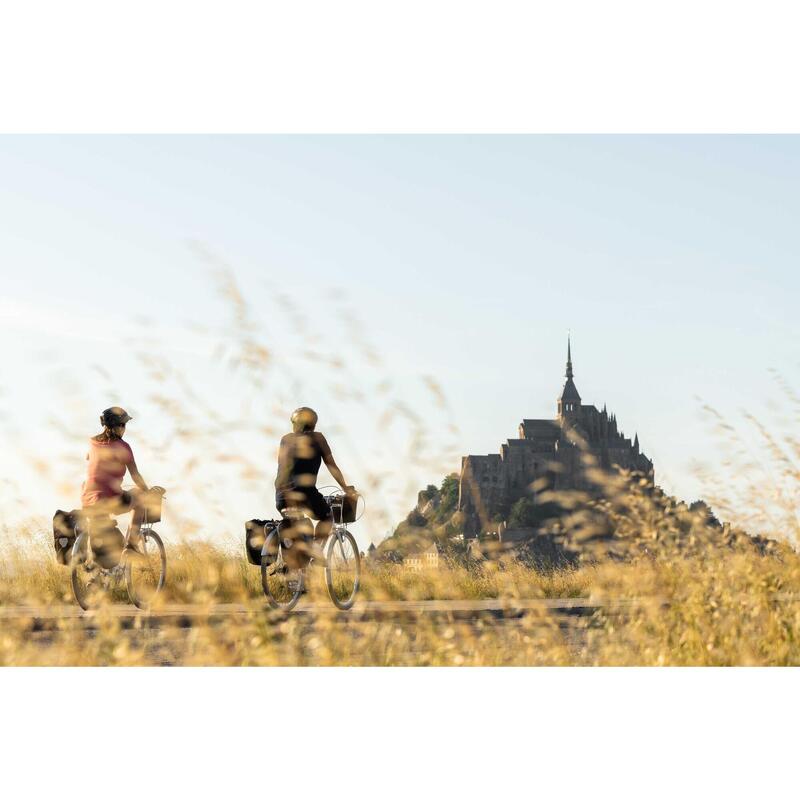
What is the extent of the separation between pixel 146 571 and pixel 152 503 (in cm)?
95

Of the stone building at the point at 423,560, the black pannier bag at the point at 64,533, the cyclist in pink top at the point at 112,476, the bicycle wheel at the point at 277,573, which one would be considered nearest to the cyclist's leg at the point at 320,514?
the bicycle wheel at the point at 277,573

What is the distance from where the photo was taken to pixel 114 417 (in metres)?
8.16

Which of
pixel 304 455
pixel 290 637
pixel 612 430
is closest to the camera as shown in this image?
pixel 290 637

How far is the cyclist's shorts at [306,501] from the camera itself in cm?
775

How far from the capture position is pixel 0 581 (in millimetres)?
9109

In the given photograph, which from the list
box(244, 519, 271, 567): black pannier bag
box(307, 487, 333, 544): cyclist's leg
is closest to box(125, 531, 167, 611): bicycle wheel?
box(244, 519, 271, 567): black pannier bag

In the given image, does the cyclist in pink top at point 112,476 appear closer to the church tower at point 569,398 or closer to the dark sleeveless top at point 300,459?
the dark sleeveless top at point 300,459

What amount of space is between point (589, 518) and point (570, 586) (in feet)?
12.6

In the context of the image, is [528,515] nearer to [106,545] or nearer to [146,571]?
[146,571]

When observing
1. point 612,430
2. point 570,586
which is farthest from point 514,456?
point 570,586

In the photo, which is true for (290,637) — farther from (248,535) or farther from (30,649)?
(248,535)

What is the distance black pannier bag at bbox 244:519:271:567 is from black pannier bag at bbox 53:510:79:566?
139cm

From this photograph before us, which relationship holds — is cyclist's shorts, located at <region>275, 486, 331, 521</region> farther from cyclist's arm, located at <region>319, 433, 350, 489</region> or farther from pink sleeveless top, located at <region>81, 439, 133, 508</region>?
pink sleeveless top, located at <region>81, 439, 133, 508</region>

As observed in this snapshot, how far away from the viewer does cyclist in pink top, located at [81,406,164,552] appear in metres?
8.05
